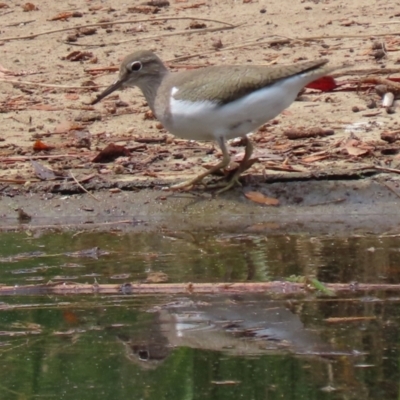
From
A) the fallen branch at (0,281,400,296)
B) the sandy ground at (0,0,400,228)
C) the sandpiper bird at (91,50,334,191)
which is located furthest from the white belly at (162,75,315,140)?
the fallen branch at (0,281,400,296)

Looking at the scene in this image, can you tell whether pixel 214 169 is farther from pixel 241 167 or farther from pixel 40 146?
pixel 40 146

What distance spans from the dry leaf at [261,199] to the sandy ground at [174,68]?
0.12m

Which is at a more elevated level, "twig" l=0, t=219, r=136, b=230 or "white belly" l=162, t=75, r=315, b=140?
"white belly" l=162, t=75, r=315, b=140

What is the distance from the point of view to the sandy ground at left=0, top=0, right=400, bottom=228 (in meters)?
8.03

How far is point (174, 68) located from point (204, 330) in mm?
5337

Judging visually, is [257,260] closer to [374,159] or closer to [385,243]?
[385,243]

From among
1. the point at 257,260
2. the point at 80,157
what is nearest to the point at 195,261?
the point at 257,260

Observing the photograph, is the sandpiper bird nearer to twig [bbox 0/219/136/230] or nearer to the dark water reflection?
twig [bbox 0/219/136/230]

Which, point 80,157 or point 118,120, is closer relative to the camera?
point 80,157

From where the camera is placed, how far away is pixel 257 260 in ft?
20.7

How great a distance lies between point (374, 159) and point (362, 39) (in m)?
2.61

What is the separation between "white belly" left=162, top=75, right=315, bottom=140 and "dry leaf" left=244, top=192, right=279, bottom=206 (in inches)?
18.7

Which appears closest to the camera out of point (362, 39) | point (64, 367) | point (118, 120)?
point (64, 367)

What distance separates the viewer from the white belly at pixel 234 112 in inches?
283
